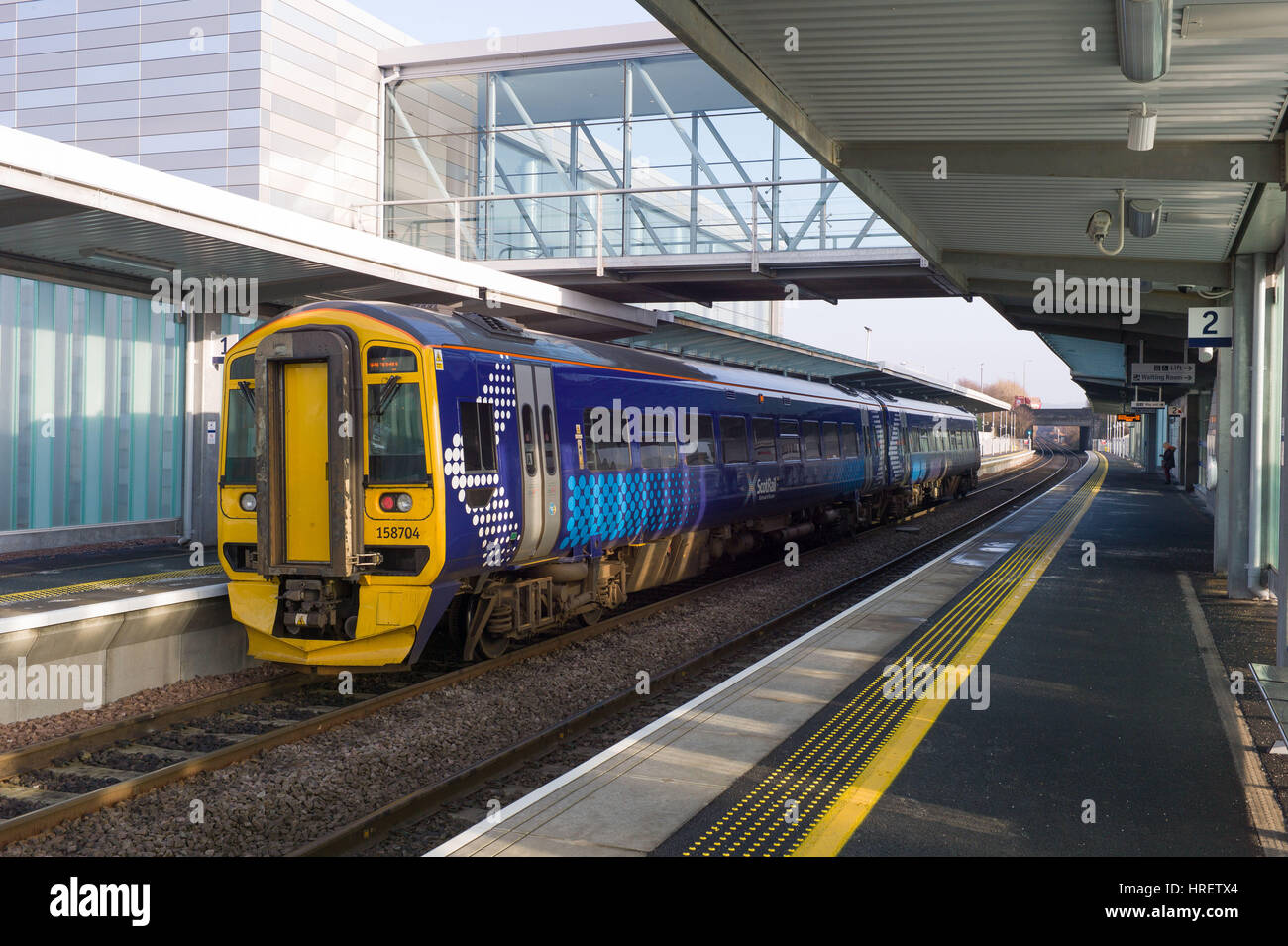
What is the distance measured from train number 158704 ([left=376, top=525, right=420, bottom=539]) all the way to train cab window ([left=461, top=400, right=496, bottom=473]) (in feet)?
2.19

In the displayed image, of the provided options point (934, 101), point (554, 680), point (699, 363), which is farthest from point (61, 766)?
point (699, 363)

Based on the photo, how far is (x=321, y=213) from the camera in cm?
2228

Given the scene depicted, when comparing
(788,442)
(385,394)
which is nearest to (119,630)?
(385,394)

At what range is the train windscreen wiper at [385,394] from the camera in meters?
8.06

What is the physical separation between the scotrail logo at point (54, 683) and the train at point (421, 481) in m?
1.17

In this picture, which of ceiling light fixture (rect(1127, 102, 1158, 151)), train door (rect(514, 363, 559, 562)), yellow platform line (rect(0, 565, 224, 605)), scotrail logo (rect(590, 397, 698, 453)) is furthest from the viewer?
scotrail logo (rect(590, 397, 698, 453))

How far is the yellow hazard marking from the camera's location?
5.02m

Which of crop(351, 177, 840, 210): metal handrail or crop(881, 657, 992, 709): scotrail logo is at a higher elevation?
crop(351, 177, 840, 210): metal handrail

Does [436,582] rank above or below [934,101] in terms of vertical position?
below

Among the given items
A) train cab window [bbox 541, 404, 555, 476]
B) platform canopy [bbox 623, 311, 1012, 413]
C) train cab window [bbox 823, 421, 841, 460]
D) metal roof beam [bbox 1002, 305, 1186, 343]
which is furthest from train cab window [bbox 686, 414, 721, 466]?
metal roof beam [bbox 1002, 305, 1186, 343]

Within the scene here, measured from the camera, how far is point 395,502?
8.04m

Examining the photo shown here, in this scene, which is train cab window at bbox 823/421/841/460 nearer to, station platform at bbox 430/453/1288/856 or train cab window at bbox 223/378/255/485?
station platform at bbox 430/453/1288/856
